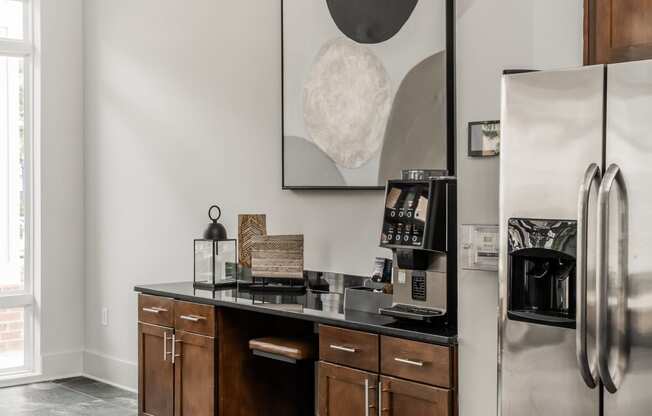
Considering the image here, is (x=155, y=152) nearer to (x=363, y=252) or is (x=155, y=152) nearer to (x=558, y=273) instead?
(x=363, y=252)

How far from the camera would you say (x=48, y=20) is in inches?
230

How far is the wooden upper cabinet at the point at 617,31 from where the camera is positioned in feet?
7.84

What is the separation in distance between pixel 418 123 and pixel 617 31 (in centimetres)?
128

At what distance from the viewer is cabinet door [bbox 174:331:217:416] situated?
3875 millimetres

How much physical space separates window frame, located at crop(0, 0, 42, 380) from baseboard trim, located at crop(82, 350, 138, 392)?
1.12 feet

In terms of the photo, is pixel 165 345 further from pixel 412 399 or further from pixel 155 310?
pixel 412 399

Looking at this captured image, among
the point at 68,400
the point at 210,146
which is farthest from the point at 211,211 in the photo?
the point at 68,400

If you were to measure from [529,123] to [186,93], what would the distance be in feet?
9.83

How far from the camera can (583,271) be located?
7.41ft

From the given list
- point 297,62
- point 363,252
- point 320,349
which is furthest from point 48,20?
point 320,349

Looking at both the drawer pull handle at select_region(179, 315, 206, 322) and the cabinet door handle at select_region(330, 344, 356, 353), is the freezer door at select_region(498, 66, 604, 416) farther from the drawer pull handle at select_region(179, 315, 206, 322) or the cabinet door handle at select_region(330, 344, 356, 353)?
the drawer pull handle at select_region(179, 315, 206, 322)

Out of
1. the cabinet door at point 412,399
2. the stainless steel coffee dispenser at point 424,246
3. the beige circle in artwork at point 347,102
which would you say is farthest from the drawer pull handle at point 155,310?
the cabinet door at point 412,399

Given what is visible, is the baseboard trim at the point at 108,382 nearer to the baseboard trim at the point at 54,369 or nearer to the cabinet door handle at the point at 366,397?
the baseboard trim at the point at 54,369

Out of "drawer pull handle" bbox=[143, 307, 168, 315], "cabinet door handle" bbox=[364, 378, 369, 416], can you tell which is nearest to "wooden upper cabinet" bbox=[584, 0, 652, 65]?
"cabinet door handle" bbox=[364, 378, 369, 416]
